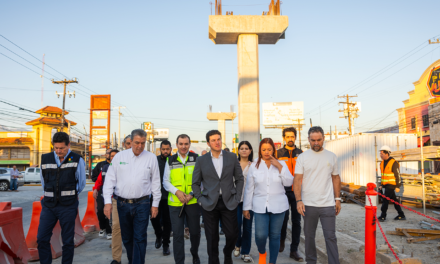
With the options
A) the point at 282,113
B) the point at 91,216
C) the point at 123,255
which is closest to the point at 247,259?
the point at 123,255

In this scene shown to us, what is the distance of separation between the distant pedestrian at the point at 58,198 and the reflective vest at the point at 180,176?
1325mm

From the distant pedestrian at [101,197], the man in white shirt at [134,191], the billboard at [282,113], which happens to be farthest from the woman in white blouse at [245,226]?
the billboard at [282,113]

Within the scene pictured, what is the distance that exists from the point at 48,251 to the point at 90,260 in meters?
1.14

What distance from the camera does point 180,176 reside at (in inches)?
189

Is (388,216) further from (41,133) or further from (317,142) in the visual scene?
(41,133)

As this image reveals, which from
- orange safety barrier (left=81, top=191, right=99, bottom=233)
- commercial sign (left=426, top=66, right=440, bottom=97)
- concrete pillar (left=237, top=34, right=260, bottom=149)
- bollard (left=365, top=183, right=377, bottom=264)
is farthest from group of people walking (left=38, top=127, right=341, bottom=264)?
commercial sign (left=426, top=66, right=440, bottom=97)

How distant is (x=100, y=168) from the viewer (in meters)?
7.12

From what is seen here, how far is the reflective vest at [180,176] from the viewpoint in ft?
15.6

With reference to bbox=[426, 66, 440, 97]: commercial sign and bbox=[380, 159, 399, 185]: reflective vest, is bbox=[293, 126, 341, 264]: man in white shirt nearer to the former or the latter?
bbox=[380, 159, 399, 185]: reflective vest

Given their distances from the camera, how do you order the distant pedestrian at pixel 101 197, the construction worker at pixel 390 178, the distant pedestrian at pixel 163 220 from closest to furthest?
the distant pedestrian at pixel 163 220 → the distant pedestrian at pixel 101 197 → the construction worker at pixel 390 178

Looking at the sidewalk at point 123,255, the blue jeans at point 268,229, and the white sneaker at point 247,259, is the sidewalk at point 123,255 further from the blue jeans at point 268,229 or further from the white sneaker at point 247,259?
the blue jeans at point 268,229

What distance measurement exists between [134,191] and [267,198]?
5.94ft

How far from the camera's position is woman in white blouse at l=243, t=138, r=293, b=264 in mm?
4570

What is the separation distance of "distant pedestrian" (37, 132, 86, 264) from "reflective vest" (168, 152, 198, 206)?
1.33 m
